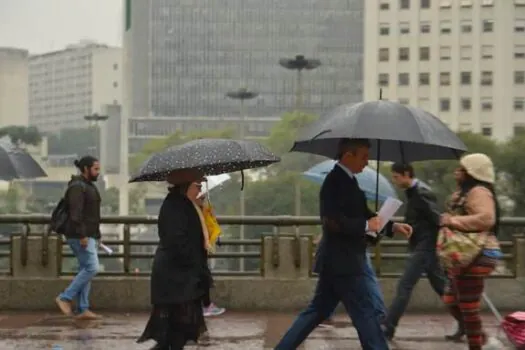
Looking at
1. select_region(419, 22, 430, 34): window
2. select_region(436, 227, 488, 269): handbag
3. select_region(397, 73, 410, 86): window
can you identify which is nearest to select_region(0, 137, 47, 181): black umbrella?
select_region(436, 227, 488, 269): handbag

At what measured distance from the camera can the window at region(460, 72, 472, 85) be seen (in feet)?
397

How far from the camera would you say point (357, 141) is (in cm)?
650

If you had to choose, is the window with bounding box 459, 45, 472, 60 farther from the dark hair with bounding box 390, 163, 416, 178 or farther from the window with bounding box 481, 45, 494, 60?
the dark hair with bounding box 390, 163, 416, 178

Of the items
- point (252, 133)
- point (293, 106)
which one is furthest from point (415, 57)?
point (252, 133)

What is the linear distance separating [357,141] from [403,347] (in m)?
2.53

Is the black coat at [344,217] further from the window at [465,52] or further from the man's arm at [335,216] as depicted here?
the window at [465,52]

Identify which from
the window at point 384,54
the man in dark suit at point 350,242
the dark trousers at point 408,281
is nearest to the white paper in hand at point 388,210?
the man in dark suit at point 350,242

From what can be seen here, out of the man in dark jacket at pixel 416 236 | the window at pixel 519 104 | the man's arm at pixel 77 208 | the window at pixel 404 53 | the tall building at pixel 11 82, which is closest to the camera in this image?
the man in dark jacket at pixel 416 236

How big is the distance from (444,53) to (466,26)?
4.35 metres

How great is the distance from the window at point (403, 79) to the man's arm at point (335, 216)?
114 m

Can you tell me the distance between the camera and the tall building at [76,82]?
137 meters

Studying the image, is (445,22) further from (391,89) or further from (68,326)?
(68,326)

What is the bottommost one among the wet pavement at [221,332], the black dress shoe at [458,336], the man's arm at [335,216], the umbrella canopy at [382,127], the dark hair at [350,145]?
the wet pavement at [221,332]

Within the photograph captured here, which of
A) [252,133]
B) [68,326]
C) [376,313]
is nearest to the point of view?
[376,313]
